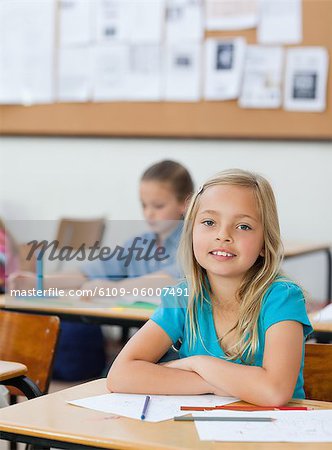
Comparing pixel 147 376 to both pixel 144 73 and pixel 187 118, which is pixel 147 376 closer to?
pixel 187 118

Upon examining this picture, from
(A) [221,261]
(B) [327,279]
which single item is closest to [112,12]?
(B) [327,279]

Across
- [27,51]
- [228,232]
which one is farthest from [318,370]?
[27,51]

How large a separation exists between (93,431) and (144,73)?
4058mm

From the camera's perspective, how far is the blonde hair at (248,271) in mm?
1939

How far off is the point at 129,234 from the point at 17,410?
3907 millimetres

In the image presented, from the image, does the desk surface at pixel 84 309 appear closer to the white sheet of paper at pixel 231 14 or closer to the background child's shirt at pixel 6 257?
the background child's shirt at pixel 6 257

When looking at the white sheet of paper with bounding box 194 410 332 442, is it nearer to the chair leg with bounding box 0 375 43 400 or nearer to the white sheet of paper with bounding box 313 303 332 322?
the chair leg with bounding box 0 375 43 400

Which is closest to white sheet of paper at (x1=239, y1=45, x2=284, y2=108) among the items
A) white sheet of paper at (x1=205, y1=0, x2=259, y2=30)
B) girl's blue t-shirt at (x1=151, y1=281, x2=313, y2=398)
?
white sheet of paper at (x1=205, y1=0, x2=259, y2=30)

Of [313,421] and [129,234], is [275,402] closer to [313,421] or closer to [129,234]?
[313,421]

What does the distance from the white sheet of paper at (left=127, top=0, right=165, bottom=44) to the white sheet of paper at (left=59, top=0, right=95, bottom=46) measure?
0.92 ft

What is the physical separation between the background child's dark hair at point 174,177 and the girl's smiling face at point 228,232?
4.49ft

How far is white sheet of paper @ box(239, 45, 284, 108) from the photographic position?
4953 mm

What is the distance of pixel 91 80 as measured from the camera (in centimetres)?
549

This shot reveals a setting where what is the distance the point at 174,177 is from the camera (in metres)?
3.44
